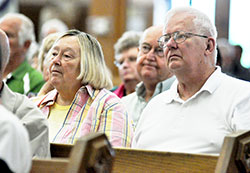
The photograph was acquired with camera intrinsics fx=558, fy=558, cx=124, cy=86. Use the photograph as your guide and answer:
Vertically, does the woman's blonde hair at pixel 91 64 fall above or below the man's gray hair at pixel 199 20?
below

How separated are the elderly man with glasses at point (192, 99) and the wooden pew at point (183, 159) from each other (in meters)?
0.39

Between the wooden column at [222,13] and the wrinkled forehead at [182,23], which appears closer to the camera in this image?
the wrinkled forehead at [182,23]

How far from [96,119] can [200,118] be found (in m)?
0.62

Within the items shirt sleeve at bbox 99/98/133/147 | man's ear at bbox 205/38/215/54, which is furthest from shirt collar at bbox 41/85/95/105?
man's ear at bbox 205/38/215/54

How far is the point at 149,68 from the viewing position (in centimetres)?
411

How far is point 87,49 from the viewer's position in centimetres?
349

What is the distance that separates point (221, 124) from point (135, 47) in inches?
83.4

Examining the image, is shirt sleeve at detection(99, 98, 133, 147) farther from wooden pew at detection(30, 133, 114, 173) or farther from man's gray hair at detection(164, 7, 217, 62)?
wooden pew at detection(30, 133, 114, 173)

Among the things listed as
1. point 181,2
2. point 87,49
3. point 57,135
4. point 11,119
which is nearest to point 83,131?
point 57,135

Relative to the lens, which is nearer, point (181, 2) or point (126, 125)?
point (126, 125)

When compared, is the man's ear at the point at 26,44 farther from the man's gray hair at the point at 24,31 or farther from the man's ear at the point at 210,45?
the man's ear at the point at 210,45

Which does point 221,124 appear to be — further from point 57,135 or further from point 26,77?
point 26,77

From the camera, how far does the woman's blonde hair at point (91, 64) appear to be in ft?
11.3

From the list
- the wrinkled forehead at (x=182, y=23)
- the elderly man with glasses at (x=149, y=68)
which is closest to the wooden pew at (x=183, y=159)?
the wrinkled forehead at (x=182, y=23)
